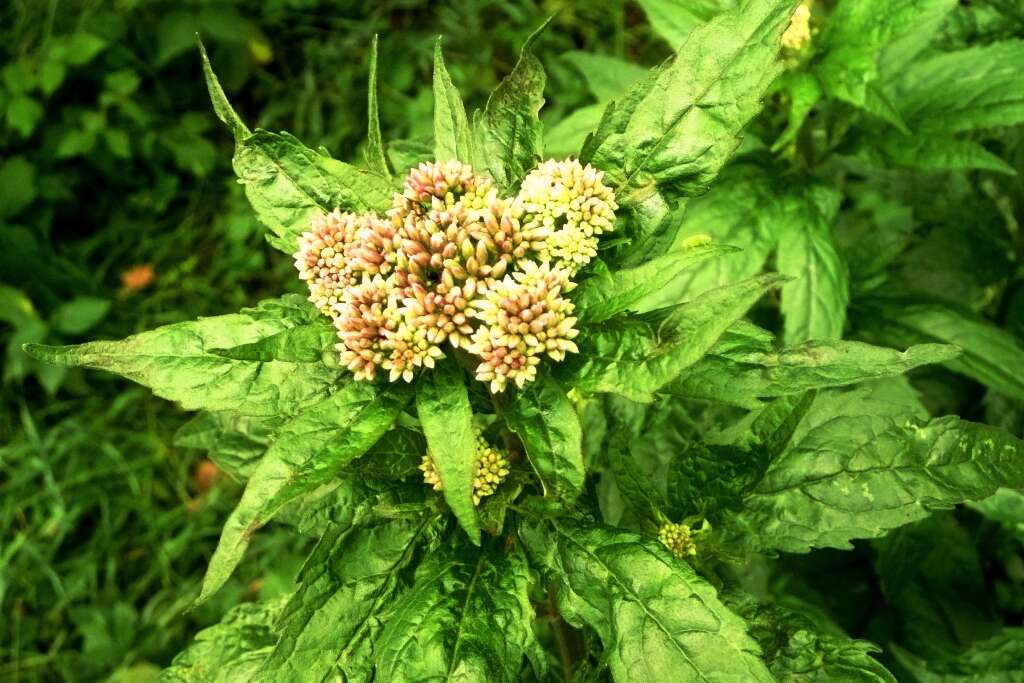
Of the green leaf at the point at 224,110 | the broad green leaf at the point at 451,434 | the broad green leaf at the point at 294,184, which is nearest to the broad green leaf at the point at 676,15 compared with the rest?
the broad green leaf at the point at 294,184

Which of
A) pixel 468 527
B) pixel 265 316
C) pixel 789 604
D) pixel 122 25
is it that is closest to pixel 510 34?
pixel 122 25

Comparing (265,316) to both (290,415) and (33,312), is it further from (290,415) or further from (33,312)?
(33,312)

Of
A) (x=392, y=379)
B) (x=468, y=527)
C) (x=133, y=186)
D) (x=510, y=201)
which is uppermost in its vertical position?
(x=510, y=201)

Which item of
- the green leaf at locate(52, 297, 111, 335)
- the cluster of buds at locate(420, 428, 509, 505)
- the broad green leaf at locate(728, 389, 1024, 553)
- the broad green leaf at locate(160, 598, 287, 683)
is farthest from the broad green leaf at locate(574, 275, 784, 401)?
the green leaf at locate(52, 297, 111, 335)

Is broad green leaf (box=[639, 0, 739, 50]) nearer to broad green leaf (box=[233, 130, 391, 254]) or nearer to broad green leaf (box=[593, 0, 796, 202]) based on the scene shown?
broad green leaf (box=[593, 0, 796, 202])

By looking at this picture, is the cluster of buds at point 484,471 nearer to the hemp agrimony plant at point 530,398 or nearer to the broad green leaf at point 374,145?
the hemp agrimony plant at point 530,398
